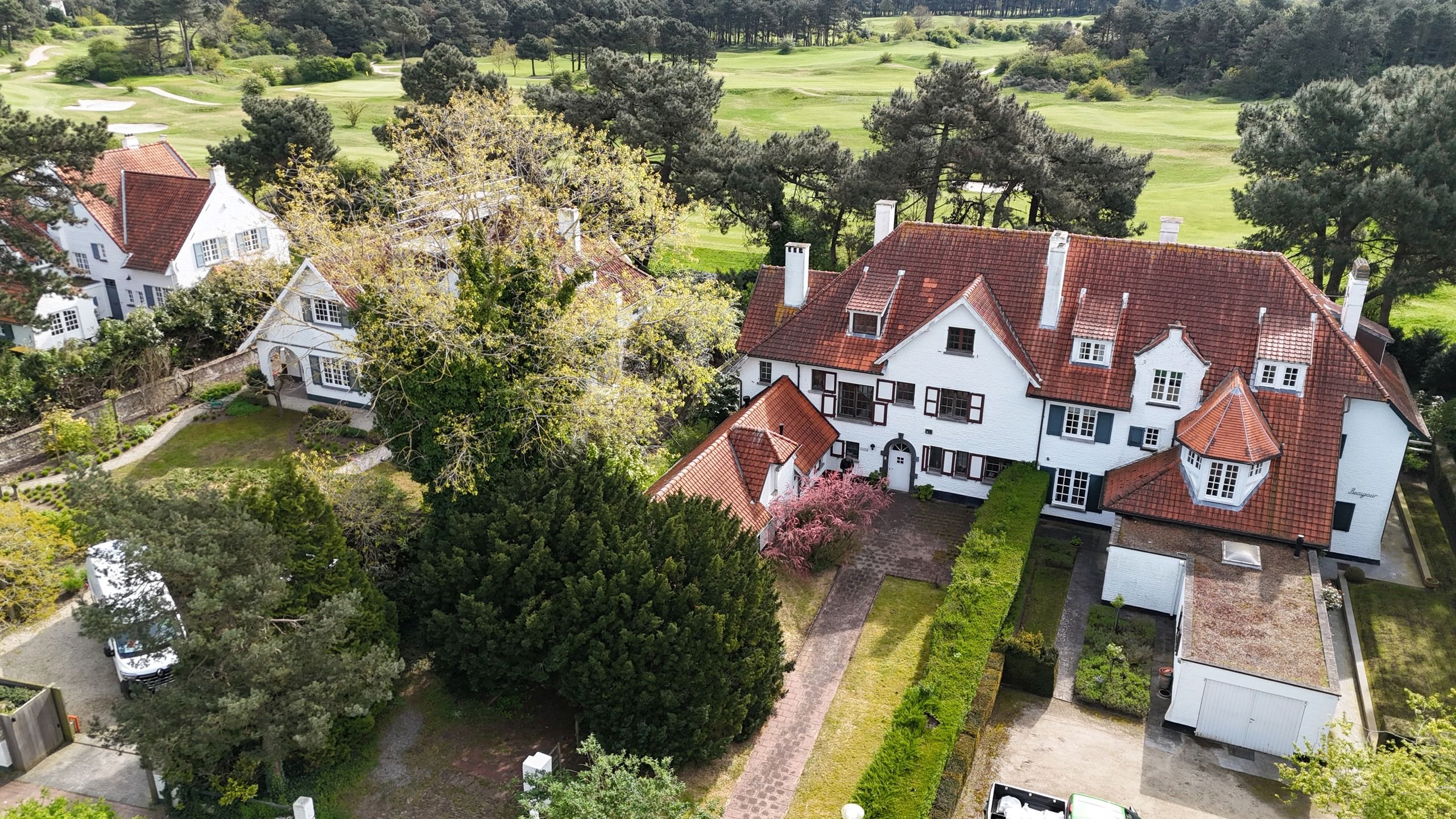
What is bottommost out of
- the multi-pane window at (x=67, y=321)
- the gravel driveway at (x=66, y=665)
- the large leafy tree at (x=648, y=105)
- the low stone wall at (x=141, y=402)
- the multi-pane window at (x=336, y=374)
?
the gravel driveway at (x=66, y=665)

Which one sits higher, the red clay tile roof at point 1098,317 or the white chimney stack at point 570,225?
the white chimney stack at point 570,225

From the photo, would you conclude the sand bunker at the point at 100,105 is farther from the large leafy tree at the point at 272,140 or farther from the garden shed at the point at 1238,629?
the garden shed at the point at 1238,629

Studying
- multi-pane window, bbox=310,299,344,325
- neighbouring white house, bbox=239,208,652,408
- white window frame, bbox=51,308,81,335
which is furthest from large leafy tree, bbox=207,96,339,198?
multi-pane window, bbox=310,299,344,325

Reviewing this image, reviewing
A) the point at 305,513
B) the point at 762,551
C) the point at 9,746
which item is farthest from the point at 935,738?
the point at 9,746

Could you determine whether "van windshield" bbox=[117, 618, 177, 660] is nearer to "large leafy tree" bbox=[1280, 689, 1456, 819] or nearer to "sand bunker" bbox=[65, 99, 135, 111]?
"large leafy tree" bbox=[1280, 689, 1456, 819]

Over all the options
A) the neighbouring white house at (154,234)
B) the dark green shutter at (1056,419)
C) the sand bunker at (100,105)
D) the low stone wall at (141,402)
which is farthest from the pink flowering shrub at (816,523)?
the sand bunker at (100,105)

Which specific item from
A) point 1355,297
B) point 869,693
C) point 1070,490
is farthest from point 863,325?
point 1355,297

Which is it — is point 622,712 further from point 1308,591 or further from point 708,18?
point 708,18

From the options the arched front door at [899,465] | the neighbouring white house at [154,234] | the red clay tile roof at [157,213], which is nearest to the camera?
the arched front door at [899,465]
